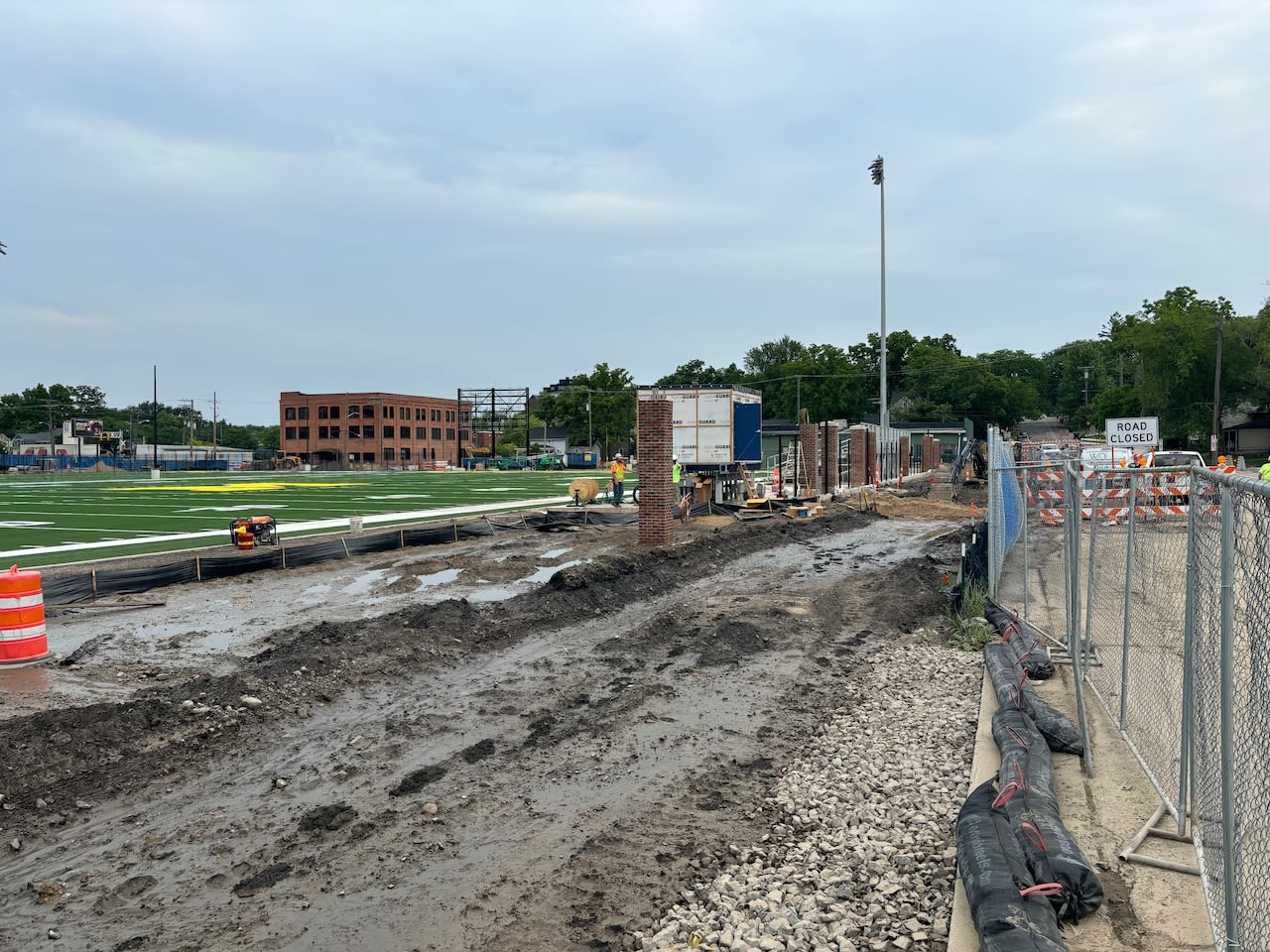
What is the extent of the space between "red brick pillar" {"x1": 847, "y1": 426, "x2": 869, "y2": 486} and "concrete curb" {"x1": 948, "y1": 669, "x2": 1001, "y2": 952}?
32.6m

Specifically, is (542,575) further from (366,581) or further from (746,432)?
(746,432)

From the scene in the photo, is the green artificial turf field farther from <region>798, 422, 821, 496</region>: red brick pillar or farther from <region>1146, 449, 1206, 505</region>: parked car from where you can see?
<region>1146, 449, 1206, 505</region>: parked car

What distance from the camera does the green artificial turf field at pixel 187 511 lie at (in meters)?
21.0

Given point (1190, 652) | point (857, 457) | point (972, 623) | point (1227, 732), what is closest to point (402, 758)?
point (1190, 652)

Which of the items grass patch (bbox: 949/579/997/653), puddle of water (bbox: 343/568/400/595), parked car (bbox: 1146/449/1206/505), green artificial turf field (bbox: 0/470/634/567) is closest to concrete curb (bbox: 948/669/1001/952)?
grass patch (bbox: 949/579/997/653)

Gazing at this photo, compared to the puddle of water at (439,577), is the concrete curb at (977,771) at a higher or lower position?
higher

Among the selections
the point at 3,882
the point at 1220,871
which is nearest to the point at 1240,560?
the point at 1220,871

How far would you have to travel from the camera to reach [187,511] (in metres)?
30.7

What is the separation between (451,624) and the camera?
12.0 meters

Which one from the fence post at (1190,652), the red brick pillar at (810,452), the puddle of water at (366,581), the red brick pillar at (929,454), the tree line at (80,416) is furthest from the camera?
the tree line at (80,416)

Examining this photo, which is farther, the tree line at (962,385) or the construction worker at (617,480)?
the tree line at (962,385)

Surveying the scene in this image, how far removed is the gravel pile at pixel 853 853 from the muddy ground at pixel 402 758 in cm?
24

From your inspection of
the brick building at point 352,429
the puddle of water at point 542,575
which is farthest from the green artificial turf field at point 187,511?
the brick building at point 352,429

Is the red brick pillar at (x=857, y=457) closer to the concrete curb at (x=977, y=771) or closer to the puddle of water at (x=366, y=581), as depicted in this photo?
the puddle of water at (x=366, y=581)
